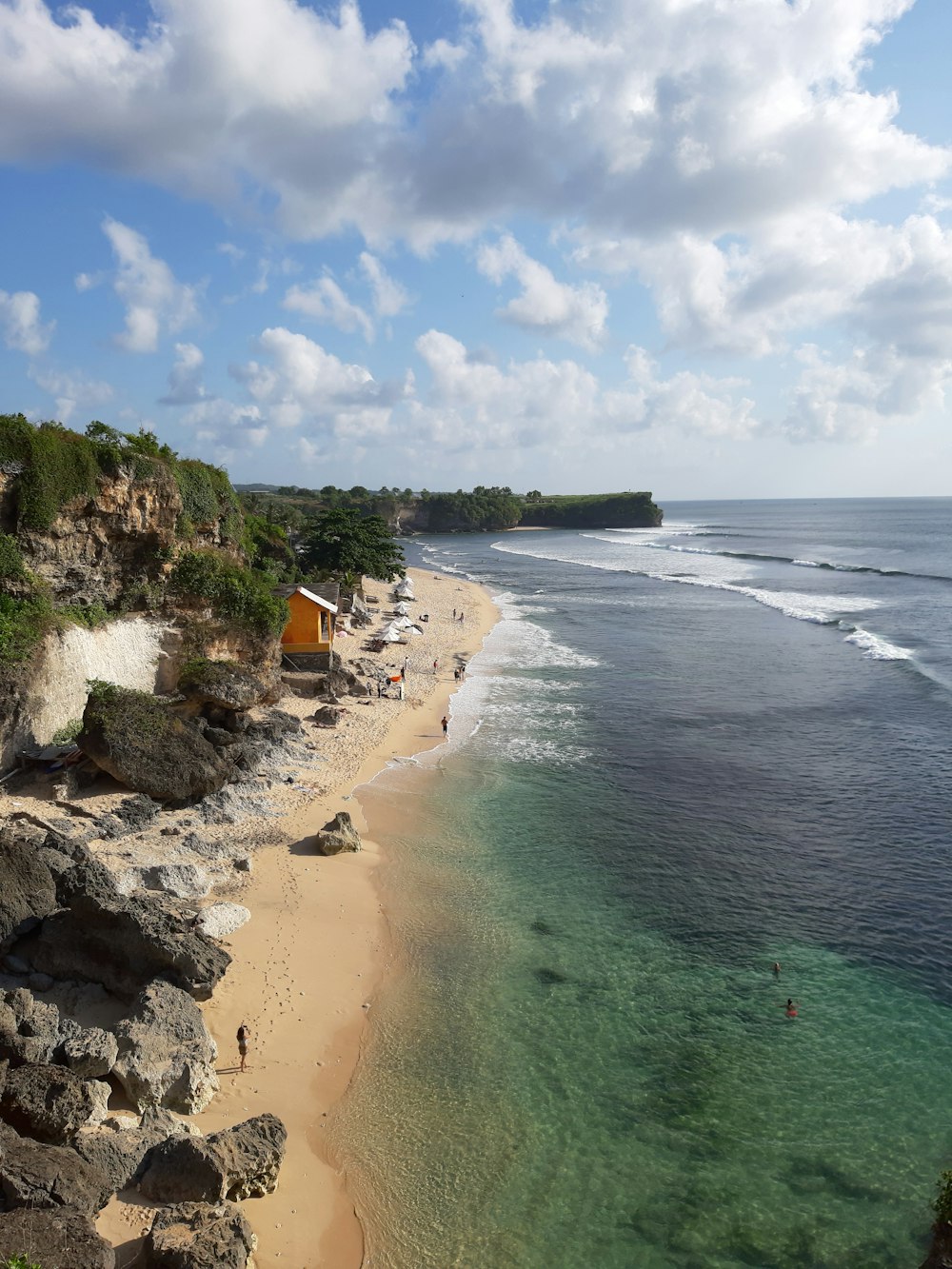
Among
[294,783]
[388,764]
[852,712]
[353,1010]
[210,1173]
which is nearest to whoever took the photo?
[210,1173]

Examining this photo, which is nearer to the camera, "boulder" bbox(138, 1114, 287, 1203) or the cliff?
"boulder" bbox(138, 1114, 287, 1203)

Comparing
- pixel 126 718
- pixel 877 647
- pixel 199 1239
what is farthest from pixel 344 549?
pixel 199 1239

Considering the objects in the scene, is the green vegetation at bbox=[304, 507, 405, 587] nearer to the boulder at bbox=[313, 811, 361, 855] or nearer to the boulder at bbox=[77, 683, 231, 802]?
the boulder at bbox=[77, 683, 231, 802]

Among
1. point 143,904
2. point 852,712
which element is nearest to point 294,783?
point 143,904

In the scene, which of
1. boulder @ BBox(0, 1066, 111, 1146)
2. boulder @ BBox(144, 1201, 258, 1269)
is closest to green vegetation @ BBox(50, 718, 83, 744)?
boulder @ BBox(0, 1066, 111, 1146)

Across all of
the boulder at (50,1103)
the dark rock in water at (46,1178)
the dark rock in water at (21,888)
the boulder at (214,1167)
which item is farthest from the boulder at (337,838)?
the dark rock in water at (46,1178)

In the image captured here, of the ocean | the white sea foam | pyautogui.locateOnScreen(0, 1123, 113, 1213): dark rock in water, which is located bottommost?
the ocean

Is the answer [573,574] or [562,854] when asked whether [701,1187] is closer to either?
[562,854]
